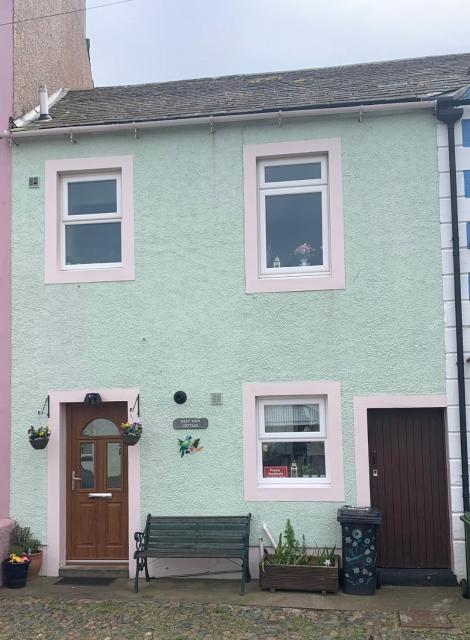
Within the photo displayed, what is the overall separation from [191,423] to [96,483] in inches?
62.5

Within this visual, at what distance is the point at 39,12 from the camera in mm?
10133

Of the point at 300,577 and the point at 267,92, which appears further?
the point at 267,92

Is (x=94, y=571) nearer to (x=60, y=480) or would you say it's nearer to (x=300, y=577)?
(x=60, y=480)

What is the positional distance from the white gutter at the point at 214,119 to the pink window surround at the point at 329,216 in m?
0.35

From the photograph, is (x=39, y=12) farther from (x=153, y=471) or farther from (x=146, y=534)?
(x=146, y=534)

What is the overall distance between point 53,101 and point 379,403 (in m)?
7.14

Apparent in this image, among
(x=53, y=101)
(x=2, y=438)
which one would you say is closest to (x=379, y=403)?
(x=2, y=438)

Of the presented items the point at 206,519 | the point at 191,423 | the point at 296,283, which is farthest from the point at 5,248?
the point at 206,519

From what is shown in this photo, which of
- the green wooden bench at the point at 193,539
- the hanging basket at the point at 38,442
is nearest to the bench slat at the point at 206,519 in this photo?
the green wooden bench at the point at 193,539

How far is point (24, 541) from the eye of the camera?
797 centimetres

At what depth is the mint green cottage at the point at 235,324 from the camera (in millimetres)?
7758

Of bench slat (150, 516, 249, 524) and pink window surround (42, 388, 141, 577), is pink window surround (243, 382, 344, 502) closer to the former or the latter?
bench slat (150, 516, 249, 524)

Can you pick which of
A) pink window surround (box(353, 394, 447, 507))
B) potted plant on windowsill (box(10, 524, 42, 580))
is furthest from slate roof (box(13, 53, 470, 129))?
potted plant on windowsill (box(10, 524, 42, 580))

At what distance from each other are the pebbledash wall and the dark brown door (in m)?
0.37
